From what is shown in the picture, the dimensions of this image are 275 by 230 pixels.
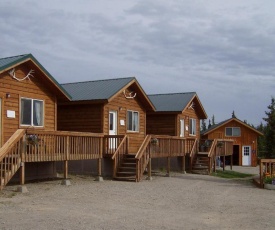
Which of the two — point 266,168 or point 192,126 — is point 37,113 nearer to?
point 266,168

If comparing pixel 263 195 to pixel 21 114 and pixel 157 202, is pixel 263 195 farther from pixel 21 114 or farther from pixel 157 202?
pixel 21 114

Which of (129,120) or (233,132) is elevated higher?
(129,120)

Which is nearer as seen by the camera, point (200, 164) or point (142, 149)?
point (142, 149)

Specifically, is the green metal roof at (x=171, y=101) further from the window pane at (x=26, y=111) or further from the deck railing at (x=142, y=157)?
the window pane at (x=26, y=111)

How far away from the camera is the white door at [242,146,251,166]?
4641 centimetres

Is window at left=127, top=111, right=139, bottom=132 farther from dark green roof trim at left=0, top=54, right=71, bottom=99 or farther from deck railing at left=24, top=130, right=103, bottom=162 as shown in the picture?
dark green roof trim at left=0, top=54, right=71, bottom=99

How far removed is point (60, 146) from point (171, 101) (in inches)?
625

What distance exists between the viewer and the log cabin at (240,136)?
1822 inches

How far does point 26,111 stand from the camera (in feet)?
56.5

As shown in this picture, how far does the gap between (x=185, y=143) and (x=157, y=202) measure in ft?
43.2

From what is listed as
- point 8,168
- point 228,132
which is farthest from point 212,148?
point 228,132

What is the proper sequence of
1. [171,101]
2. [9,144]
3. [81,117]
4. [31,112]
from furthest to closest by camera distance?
1. [171,101]
2. [81,117]
3. [31,112]
4. [9,144]

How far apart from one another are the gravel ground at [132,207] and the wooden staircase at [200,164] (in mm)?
9292

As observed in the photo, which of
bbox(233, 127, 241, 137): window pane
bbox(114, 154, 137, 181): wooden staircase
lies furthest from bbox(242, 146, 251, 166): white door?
bbox(114, 154, 137, 181): wooden staircase
